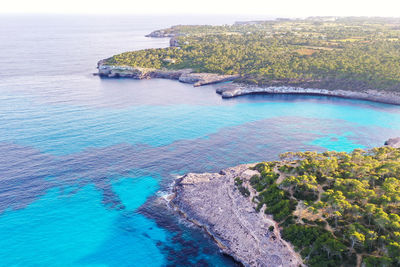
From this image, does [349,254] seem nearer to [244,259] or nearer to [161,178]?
[244,259]

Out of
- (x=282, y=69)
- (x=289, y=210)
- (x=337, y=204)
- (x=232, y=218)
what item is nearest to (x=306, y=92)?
(x=282, y=69)

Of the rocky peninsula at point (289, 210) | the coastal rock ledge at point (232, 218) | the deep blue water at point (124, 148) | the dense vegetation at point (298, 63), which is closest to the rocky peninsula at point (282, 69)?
the dense vegetation at point (298, 63)

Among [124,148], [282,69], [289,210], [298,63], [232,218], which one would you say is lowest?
[232,218]

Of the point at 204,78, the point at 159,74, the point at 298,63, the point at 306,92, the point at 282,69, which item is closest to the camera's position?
the point at 306,92

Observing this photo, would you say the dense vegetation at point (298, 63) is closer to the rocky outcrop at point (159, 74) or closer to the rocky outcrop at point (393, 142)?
the rocky outcrop at point (159, 74)

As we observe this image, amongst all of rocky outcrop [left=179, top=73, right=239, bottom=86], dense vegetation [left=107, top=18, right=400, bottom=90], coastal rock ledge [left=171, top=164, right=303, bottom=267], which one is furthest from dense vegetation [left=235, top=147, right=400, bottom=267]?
rocky outcrop [left=179, top=73, right=239, bottom=86]

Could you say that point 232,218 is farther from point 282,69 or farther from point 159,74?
point 159,74

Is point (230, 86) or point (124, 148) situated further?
point (230, 86)

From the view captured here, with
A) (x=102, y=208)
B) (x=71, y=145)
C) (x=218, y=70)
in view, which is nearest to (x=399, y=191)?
(x=102, y=208)
